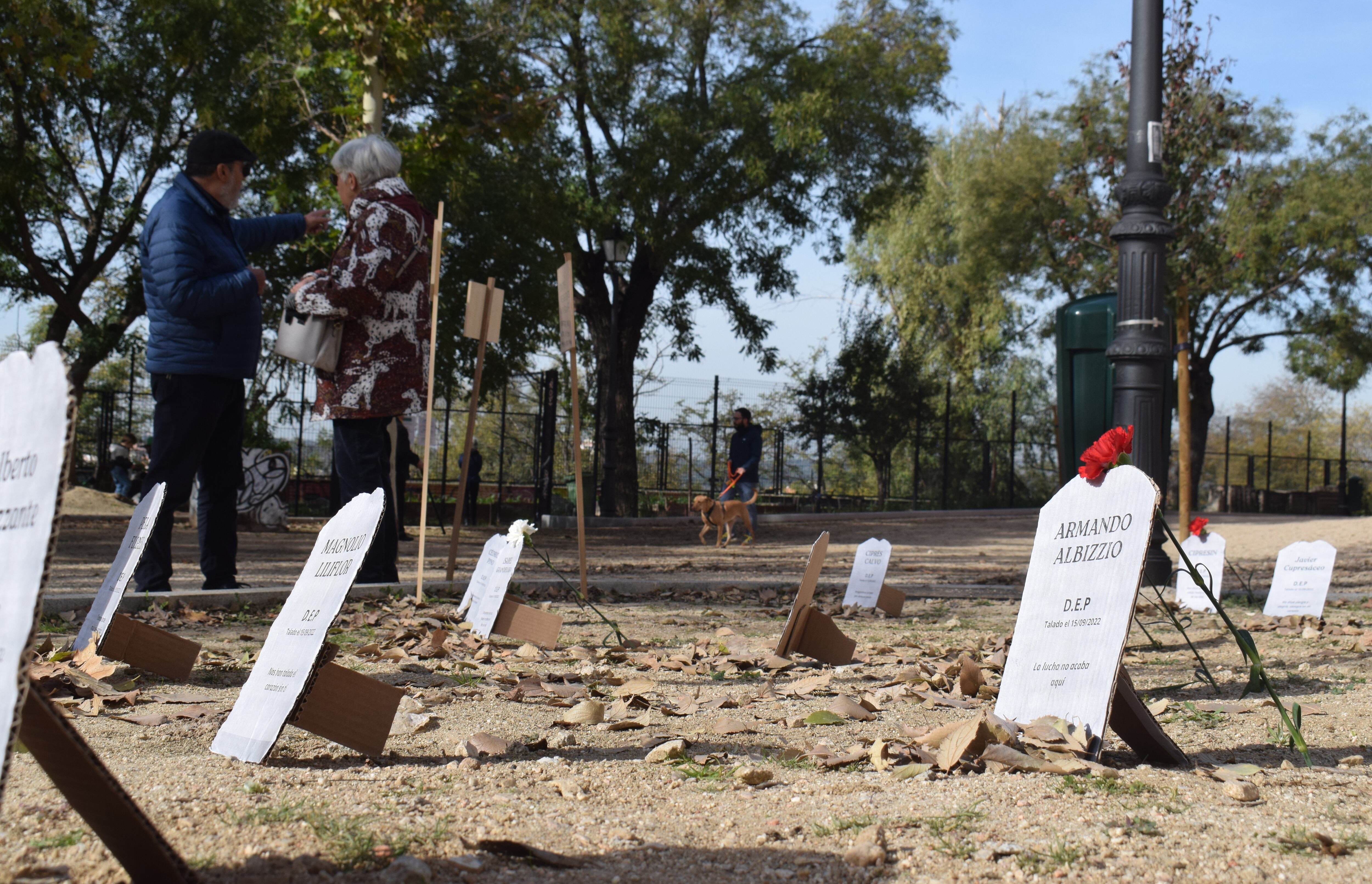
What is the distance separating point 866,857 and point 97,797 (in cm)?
Result: 108

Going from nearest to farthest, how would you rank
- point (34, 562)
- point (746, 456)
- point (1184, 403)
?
point (34, 562) < point (1184, 403) < point (746, 456)

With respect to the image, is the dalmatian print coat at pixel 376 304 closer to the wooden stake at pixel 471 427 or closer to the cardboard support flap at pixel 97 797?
the wooden stake at pixel 471 427

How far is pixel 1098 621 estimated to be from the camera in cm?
224

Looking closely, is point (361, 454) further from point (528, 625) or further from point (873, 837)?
point (873, 837)

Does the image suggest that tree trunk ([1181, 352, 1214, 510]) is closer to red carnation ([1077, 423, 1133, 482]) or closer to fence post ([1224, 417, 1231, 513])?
fence post ([1224, 417, 1231, 513])

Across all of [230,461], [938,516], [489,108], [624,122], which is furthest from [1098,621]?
[938,516]

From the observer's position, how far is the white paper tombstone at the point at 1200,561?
520 centimetres

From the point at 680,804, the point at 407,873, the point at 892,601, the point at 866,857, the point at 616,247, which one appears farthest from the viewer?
the point at 616,247

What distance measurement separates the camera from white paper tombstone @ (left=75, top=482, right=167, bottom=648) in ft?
9.98

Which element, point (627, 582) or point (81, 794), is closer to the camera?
point (81, 794)

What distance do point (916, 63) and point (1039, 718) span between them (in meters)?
16.2

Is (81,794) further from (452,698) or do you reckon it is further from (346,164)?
(346,164)

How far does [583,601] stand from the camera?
17.2 ft

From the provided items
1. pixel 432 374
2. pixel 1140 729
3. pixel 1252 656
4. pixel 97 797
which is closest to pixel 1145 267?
pixel 432 374
